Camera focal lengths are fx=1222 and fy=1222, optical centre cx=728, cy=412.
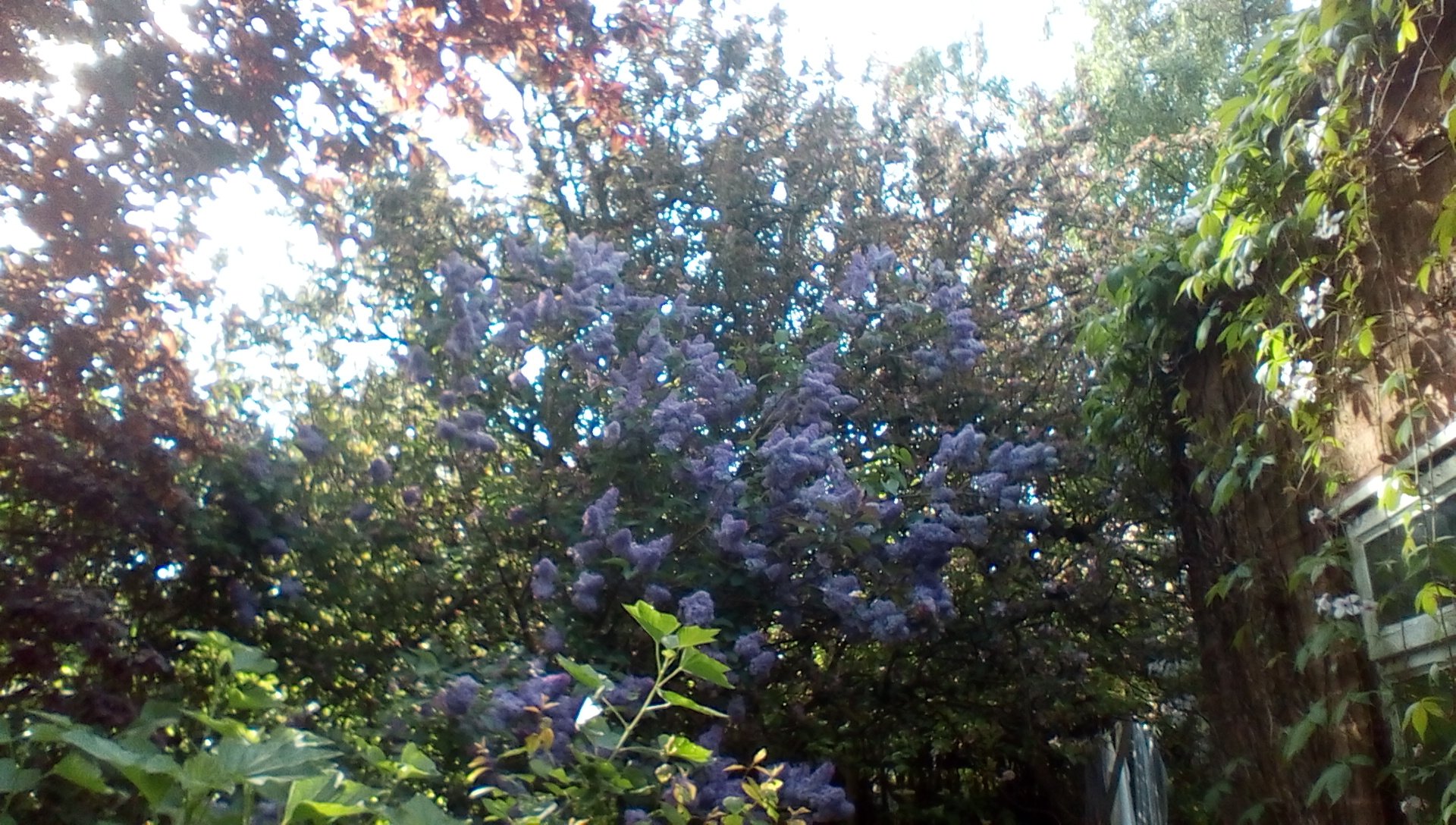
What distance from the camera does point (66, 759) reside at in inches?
68.0

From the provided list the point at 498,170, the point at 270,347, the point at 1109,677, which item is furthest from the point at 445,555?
the point at 1109,677

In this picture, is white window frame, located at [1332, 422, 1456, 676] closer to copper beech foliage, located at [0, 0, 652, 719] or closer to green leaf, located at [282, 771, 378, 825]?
green leaf, located at [282, 771, 378, 825]

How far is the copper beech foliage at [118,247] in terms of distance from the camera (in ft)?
10.5

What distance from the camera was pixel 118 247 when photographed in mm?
3396

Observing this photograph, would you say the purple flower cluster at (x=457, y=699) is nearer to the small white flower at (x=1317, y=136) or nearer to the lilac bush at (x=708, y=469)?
the lilac bush at (x=708, y=469)

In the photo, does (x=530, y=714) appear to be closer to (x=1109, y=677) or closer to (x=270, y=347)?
(x=270, y=347)

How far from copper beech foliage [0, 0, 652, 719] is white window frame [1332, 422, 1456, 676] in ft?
9.67

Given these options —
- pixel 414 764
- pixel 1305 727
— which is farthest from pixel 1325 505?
pixel 414 764

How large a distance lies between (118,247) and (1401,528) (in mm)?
3499

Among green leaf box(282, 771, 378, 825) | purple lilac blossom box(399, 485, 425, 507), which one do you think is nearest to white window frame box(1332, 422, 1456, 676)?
green leaf box(282, 771, 378, 825)

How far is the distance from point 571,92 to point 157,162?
151 cm

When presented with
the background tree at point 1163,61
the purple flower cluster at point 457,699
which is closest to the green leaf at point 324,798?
the purple flower cluster at point 457,699

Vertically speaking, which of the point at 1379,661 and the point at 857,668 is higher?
the point at 857,668

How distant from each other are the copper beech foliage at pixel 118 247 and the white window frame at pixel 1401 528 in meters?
2.95
